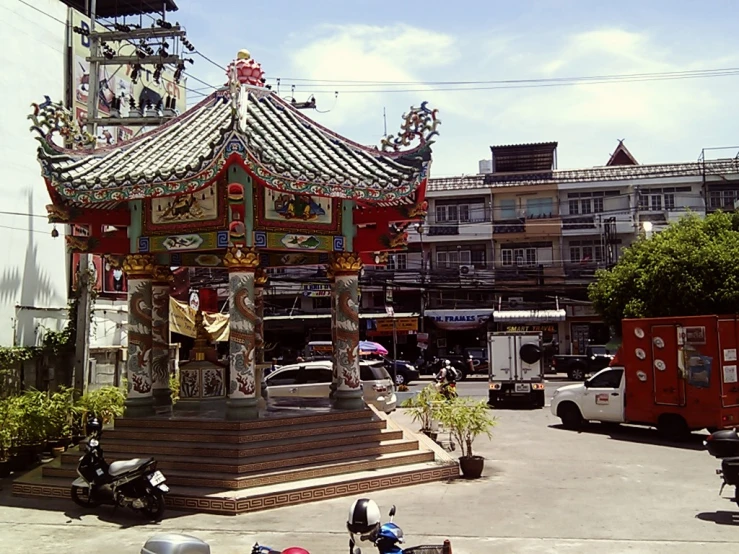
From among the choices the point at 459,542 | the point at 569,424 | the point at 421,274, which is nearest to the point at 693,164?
the point at 421,274

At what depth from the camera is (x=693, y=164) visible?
135 ft

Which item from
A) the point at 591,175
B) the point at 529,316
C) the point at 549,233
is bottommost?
the point at 529,316

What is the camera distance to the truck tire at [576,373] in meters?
35.5

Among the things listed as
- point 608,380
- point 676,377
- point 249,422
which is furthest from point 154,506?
point 608,380

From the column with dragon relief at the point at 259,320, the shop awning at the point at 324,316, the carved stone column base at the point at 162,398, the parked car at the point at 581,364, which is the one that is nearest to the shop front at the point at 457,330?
the shop awning at the point at 324,316

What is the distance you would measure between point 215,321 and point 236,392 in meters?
9.87

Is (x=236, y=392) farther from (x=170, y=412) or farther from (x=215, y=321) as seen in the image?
(x=215, y=321)

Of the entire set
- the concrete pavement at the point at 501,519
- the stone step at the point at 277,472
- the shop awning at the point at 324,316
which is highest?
the shop awning at the point at 324,316

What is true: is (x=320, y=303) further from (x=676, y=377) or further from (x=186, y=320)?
(x=676, y=377)

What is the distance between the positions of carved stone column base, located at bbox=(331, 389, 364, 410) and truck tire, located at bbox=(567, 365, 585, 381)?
2455 centimetres

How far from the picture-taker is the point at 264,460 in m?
10.7

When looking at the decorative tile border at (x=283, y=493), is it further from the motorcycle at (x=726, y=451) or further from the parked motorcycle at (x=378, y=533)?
the parked motorcycle at (x=378, y=533)

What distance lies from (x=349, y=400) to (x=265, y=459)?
262 cm

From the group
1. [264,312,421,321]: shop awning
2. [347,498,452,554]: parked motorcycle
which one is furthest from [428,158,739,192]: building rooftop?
[347,498,452,554]: parked motorcycle
